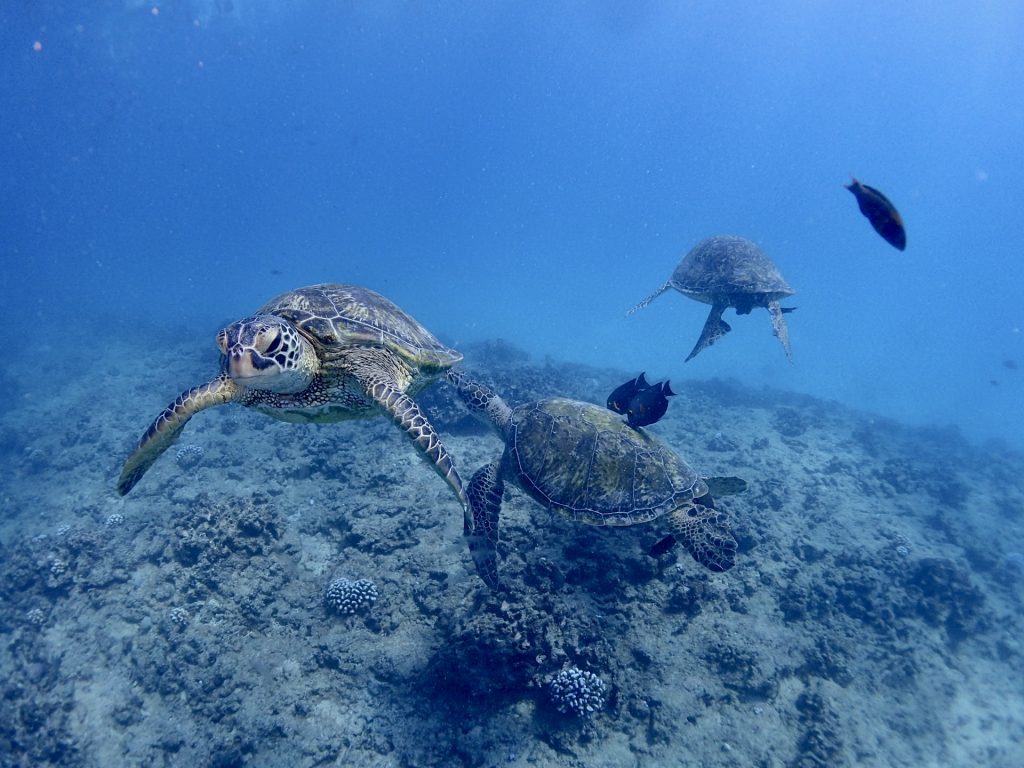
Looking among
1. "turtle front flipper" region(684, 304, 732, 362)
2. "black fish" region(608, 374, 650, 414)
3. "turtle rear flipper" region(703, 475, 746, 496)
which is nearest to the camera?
"turtle rear flipper" region(703, 475, 746, 496)

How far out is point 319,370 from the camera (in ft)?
16.2

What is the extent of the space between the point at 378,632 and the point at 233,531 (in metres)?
3.03

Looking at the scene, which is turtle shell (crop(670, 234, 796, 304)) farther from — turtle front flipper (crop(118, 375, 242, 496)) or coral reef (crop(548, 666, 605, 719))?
turtle front flipper (crop(118, 375, 242, 496))

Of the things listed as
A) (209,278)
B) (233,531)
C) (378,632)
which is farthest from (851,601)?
(209,278)

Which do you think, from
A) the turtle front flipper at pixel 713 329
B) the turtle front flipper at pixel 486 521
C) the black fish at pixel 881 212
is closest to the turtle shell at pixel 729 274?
the turtle front flipper at pixel 713 329

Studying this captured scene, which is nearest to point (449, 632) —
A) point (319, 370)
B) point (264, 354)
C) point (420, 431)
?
point (420, 431)

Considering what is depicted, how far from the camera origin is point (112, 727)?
5.34 m

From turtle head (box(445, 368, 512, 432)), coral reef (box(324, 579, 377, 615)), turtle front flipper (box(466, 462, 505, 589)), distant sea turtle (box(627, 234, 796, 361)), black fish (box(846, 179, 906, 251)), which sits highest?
distant sea turtle (box(627, 234, 796, 361))

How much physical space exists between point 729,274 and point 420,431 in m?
9.19

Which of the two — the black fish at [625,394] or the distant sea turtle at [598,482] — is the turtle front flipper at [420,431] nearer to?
the distant sea turtle at [598,482]

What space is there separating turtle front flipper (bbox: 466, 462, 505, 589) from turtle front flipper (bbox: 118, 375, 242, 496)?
303 cm

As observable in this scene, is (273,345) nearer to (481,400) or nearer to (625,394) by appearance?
(481,400)

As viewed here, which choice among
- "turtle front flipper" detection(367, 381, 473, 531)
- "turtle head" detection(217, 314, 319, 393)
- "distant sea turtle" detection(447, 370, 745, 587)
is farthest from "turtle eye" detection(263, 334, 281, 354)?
"distant sea turtle" detection(447, 370, 745, 587)

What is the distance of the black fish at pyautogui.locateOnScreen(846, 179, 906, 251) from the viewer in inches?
174
